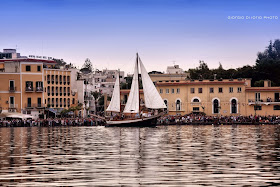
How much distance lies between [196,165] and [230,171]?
3019 mm

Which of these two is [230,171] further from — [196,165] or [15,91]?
[15,91]

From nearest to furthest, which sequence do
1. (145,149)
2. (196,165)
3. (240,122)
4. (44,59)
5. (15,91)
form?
1. (196,165)
2. (145,149)
3. (240,122)
4. (15,91)
5. (44,59)

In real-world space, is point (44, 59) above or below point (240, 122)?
above

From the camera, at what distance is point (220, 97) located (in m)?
122

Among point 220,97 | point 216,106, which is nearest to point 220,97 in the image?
point 220,97

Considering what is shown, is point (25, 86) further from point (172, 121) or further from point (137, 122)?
point (172, 121)

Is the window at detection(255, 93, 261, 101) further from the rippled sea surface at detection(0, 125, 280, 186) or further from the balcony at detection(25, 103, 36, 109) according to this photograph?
the rippled sea surface at detection(0, 125, 280, 186)

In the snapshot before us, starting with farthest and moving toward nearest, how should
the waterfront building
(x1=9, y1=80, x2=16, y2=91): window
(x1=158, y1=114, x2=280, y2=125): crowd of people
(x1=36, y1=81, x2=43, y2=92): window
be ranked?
the waterfront building < (x1=36, y1=81, x2=43, y2=92): window < (x1=9, y1=80, x2=16, y2=91): window < (x1=158, y1=114, x2=280, y2=125): crowd of people

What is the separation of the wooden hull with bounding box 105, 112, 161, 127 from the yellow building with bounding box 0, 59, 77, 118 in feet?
70.9

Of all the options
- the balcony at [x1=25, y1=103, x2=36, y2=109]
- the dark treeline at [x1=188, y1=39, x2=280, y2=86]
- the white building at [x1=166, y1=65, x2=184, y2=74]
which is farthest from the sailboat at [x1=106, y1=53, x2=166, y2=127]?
the white building at [x1=166, y1=65, x2=184, y2=74]

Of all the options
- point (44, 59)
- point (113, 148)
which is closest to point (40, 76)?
point (44, 59)

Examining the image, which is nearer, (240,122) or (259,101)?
(240,122)

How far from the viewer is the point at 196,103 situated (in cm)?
12331

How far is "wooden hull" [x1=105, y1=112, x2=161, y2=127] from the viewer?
3947 inches
